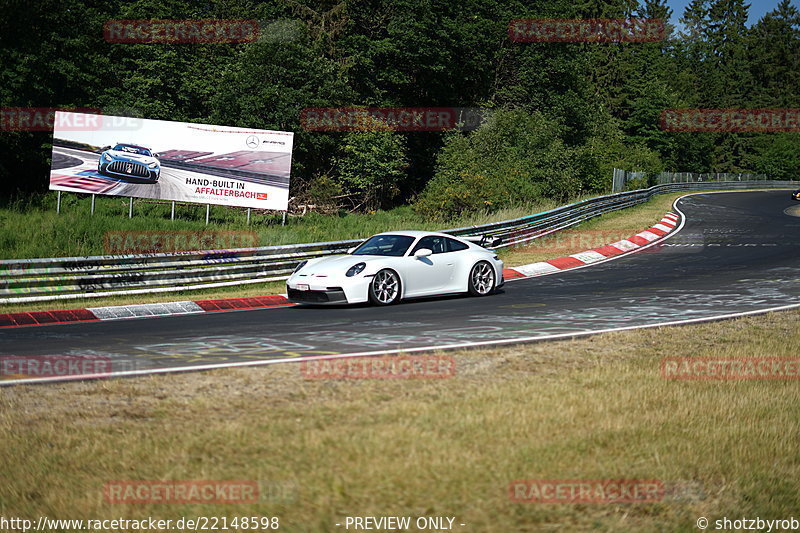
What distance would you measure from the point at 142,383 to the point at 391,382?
2258 millimetres

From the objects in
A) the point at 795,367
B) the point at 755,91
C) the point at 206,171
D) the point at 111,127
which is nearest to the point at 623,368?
the point at 795,367

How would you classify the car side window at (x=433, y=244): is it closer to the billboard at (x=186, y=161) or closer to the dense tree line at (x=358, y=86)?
the billboard at (x=186, y=161)

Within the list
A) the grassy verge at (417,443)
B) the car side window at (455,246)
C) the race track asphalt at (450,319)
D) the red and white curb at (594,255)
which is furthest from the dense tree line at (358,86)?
the grassy verge at (417,443)

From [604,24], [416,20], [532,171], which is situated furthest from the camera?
[604,24]

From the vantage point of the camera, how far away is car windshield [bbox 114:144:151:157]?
25.2 meters

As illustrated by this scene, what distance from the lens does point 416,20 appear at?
168 feet

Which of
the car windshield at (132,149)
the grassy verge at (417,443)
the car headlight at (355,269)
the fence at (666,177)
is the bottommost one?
the grassy verge at (417,443)

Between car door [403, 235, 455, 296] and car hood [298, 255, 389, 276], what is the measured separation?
560 mm

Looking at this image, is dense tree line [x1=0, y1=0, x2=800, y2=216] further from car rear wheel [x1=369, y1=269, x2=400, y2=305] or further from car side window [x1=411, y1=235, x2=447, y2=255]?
car rear wheel [x1=369, y1=269, x2=400, y2=305]

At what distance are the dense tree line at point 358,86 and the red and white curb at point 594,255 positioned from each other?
23.7ft

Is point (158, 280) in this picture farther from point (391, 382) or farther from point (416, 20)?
point (416, 20)

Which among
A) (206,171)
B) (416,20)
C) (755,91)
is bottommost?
(206,171)

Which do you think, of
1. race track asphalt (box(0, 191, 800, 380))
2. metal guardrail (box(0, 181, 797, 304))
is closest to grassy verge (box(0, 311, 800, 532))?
race track asphalt (box(0, 191, 800, 380))

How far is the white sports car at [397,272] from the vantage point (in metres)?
13.3
